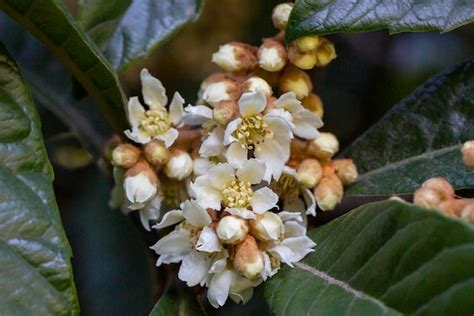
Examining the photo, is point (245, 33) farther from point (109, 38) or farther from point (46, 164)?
point (46, 164)

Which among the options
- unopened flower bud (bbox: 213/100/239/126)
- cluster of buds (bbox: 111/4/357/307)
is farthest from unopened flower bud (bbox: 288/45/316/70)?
unopened flower bud (bbox: 213/100/239/126)

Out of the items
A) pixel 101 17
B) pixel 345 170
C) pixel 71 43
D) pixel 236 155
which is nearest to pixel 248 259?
pixel 236 155

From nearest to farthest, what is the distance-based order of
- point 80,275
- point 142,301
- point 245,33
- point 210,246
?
point 210,246 → point 142,301 → point 80,275 → point 245,33

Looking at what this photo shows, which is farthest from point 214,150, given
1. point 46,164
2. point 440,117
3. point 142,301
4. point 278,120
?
point 142,301

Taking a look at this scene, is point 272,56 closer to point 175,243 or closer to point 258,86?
point 258,86

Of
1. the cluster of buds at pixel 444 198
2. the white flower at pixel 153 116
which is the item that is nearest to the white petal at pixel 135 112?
the white flower at pixel 153 116
